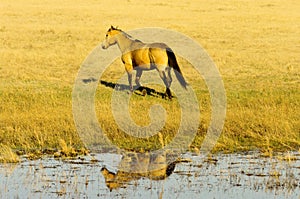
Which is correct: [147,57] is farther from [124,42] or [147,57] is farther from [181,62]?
[181,62]

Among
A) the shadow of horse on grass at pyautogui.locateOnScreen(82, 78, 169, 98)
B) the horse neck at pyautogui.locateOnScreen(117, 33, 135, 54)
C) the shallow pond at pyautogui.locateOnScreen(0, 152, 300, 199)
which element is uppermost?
the horse neck at pyautogui.locateOnScreen(117, 33, 135, 54)

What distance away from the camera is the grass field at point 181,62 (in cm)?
1352

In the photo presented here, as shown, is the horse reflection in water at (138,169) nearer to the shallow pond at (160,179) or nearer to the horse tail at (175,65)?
the shallow pond at (160,179)

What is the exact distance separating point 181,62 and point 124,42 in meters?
5.73

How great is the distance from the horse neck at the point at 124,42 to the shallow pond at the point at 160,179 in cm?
766

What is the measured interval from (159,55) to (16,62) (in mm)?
7965

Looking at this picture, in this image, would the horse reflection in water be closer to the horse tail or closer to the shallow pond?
the shallow pond

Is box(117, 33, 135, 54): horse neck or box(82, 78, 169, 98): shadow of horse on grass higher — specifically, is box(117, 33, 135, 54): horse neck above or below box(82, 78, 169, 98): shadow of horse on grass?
above

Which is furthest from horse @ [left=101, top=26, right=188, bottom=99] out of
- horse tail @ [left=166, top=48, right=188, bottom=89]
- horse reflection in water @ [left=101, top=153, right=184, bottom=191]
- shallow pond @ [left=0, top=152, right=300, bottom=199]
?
shallow pond @ [left=0, top=152, right=300, bottom=199]

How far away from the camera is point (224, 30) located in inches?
1412

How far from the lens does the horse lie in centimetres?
1769

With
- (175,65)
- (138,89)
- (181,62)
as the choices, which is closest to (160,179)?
(175,65)

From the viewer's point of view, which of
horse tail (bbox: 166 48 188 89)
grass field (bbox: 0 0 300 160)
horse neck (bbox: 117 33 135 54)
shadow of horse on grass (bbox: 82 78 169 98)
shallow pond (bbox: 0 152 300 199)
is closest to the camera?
shallow pond (bbox: 0 152 300 199)

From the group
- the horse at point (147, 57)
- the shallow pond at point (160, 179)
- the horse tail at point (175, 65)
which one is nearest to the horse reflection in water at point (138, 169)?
the shallow pond at point (160, 179)
